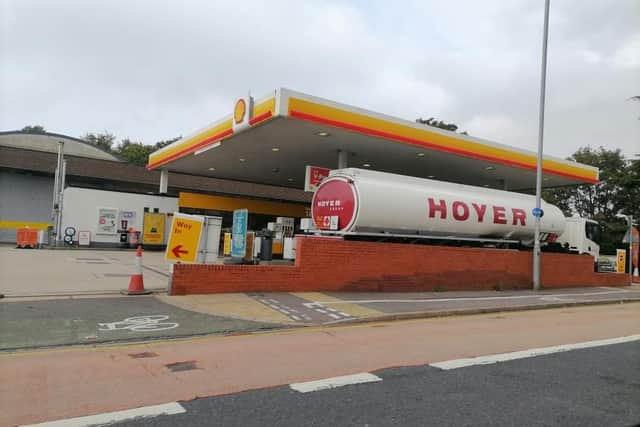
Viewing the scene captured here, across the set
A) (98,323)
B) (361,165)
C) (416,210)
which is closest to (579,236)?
(361,165)

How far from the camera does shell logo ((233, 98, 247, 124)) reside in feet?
45.3

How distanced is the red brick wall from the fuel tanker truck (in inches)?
18.7

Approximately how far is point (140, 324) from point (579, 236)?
19172 millimetres

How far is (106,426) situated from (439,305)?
343 inches

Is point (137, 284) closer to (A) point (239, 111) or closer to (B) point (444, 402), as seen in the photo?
(A) point (239, 111)

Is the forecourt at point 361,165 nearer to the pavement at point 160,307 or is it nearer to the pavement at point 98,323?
the pavement at point 160,307

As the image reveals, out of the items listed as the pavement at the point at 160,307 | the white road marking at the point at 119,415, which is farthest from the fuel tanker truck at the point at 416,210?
the white road marking at the point at 119,415

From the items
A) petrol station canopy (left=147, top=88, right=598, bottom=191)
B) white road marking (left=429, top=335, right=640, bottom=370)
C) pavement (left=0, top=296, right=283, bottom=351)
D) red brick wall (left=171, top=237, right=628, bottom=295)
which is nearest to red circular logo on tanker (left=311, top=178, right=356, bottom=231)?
red brick wall (left=171, top=237, right=628, bottom=295)

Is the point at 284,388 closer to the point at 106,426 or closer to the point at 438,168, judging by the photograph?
the point at 106,426

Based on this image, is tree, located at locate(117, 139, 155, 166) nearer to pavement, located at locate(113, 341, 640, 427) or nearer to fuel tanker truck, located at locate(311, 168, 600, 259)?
fuel tanker truck, located at locate(311, 168, 600, 259)

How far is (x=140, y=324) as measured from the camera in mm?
7680

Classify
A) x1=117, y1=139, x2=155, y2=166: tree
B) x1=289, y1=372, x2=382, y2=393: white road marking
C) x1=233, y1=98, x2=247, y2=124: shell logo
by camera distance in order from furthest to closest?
x1=117, y1=139, x2=155, y2=166: tree → x1=233, y1=98, x2=247, y2=124: shell logo → x1=289, y1=372, x2=382, y2=393: white road marking

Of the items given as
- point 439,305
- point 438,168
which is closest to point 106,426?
point 439,305

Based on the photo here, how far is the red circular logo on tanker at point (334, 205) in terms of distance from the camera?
12.6 m
